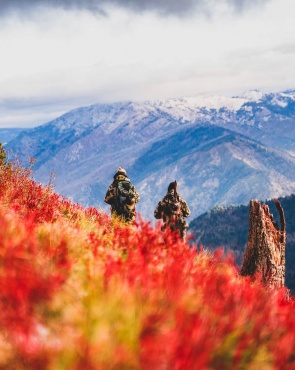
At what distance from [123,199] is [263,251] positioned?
6.41 metres

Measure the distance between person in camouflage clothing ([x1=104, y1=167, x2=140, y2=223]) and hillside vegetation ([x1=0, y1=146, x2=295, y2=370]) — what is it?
997 cm

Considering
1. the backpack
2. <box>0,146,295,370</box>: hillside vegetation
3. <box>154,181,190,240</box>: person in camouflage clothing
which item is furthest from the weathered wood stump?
the backpack

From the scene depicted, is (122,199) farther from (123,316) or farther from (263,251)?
(123,316)

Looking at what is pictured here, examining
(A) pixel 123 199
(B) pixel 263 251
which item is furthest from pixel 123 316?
(A) pixel 123 199

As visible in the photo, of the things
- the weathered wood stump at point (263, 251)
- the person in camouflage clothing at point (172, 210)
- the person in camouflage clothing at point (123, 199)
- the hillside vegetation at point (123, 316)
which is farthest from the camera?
the person in camouflage clothing at point (123, 199)

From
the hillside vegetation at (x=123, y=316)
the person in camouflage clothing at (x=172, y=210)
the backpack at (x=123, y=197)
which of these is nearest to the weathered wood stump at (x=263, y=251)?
the person in camouflage clothing at (x=172, y=210)

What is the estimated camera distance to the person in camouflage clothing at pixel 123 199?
14.8 metres

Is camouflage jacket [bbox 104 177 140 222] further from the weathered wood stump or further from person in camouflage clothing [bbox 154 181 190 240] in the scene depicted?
the weathered wood stump

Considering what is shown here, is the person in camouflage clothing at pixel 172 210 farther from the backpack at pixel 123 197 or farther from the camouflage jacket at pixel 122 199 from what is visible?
the backpack at pixel 123 197

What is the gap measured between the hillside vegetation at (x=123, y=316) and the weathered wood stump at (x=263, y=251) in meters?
5.17

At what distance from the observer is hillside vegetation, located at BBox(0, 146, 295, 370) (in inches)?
107

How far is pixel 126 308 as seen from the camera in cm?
312

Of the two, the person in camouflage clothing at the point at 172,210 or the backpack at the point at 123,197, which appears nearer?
the person in camouflage clothing at the point at 172,210

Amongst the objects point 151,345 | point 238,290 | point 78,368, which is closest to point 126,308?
point 151,345
